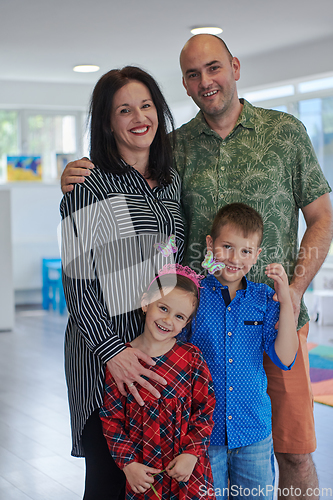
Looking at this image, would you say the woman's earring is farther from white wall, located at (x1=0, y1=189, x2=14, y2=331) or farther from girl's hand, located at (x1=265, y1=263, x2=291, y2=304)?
white wall, located at (x1=0, y1=189, x2=14, y2=331)

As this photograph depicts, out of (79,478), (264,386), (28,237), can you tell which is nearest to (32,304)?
(28,237)

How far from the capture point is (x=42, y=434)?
3.34 metres

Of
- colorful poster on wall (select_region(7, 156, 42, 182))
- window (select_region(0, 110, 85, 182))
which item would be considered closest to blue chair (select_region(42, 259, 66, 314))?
colorful poster on wall (select_region(7, 156, 42, 182))

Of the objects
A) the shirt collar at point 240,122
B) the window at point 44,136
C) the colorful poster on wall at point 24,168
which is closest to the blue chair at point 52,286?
the colorful poster on wall at point 24,168

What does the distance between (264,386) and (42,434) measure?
2017 mm

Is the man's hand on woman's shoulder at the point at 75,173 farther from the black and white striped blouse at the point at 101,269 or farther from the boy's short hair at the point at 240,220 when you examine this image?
the boy's short hair at the point at 240,220

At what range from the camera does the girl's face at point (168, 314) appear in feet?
4.94

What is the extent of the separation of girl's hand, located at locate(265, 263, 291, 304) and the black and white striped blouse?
31 centimetres

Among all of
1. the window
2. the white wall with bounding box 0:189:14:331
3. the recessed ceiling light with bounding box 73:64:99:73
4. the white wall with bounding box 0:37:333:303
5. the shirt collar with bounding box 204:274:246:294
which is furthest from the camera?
the window

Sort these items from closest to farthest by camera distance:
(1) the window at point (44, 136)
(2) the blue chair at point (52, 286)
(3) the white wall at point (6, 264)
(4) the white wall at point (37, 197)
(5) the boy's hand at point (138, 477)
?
(5) the boy's hand at point (138, 477) < (3) the white wall at point (6, 264) < (2) the blue chair at point (52, 286) < (4) the white wall at point (37, 197) < (1) the window at point (44, 136)

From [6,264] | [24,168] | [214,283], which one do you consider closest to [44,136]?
[24,168]

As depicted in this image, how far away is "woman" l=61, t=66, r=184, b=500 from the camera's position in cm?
151

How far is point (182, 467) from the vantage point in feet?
4.75

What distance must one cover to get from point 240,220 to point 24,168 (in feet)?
21.2
